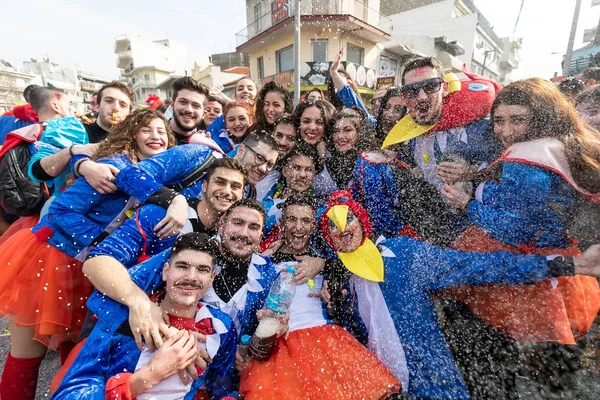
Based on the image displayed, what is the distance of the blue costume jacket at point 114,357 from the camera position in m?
1.54

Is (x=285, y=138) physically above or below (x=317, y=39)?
below

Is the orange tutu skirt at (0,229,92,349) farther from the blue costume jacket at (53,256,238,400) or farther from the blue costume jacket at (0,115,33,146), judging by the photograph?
the blue costume jacket at (0,115,33,146)

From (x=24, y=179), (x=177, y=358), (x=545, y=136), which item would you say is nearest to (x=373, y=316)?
(x=177, y=358)

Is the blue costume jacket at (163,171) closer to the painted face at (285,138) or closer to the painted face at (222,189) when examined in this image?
the painted face at (222,189)

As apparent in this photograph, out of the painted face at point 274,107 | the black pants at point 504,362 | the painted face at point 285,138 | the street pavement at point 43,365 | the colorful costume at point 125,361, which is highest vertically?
the painted face at point 274,107

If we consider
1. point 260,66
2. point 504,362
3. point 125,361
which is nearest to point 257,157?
point 125,361

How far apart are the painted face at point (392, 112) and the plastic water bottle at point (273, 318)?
1.88 m

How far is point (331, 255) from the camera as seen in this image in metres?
2.45

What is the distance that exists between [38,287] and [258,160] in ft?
6.47

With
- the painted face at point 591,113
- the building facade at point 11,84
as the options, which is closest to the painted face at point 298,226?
the painted face at point 591,113

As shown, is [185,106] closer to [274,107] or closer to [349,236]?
[274,107]

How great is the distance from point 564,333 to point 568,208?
77 centimetres

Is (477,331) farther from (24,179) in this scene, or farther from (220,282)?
(24,179)

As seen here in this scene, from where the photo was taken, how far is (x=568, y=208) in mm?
1800
